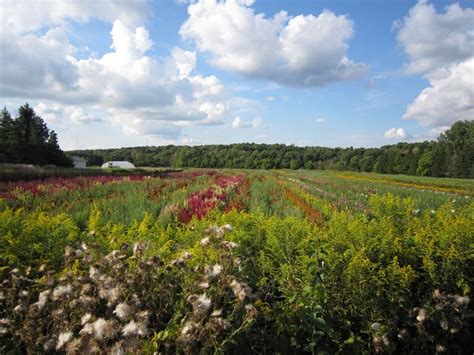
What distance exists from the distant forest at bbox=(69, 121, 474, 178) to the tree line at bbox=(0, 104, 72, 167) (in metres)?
50.9

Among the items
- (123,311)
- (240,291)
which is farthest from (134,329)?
(240,291)

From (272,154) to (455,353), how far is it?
4365 inches

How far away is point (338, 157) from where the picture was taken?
108 metres

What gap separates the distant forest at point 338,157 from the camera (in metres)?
67.6

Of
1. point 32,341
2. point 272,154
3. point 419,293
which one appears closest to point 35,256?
point 32,341

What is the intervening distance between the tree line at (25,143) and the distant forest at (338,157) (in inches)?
2004

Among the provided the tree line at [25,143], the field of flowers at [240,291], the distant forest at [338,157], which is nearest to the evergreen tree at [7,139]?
the tree line at [25,143]

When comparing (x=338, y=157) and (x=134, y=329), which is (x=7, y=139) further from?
(x=338, y=157)

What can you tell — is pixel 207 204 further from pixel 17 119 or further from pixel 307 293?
pixel 17 119

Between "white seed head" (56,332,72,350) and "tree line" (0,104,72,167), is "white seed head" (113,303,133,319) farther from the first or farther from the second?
"tree line" (0,104,72,167)

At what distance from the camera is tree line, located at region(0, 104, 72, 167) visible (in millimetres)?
53875

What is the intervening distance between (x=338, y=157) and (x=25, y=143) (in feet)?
284

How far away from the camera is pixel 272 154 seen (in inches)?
4446

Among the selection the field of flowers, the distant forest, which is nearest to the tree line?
the distant forest
